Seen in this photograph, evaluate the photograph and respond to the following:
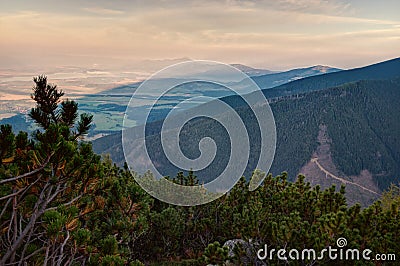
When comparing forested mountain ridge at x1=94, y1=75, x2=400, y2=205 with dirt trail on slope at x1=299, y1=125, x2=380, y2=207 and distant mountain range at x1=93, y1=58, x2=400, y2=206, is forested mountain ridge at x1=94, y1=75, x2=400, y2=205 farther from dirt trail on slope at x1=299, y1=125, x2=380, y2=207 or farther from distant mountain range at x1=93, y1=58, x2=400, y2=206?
dirt trail on slope at x1=299, y1=125, x2=380, y2=207

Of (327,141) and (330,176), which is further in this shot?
(327,141)

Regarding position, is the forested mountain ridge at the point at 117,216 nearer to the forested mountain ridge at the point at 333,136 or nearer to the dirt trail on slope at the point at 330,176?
the forested mountain ridge at the point at 333,136

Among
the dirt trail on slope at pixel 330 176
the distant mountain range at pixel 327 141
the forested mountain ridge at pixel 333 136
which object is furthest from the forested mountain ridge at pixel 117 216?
the dirt trail on slope at pixel 330 176

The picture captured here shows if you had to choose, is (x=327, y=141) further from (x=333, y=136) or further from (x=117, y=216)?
(x=117, y=216)

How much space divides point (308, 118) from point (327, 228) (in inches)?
7176

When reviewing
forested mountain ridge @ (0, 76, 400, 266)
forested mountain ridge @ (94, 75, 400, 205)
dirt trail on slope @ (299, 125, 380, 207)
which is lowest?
dirt trail on slope @ (299, 125, 380, 207)

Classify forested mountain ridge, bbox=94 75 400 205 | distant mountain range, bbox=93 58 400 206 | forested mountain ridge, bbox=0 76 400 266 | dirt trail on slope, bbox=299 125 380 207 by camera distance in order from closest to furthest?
forested mountain ridge, bbox=0 76 400 266, dirt trail on slope, bbox=299 125 380 207, distant mountain range, bbox=93 58 400 206, forested mountain ridge, bbox=94 75 400 205

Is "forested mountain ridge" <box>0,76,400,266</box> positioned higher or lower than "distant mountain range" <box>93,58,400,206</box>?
higher

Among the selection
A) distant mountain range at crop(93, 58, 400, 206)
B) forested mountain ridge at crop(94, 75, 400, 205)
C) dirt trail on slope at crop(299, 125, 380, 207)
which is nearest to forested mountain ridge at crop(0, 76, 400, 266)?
distant mountain range at crop(93, 58, 400, 206)

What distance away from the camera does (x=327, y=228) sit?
9.92m

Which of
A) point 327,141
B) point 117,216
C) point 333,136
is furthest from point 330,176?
point 117,216

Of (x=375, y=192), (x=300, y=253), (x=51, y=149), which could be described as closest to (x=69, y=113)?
(x=51, y=149)

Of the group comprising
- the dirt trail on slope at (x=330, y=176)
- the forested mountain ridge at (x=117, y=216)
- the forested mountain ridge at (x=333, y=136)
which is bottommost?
the dirt trail on slope at (x=330, y=176)

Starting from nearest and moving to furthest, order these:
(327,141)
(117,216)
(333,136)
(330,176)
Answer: (117,216) → (330,176) → (327,141) → (333,136)
